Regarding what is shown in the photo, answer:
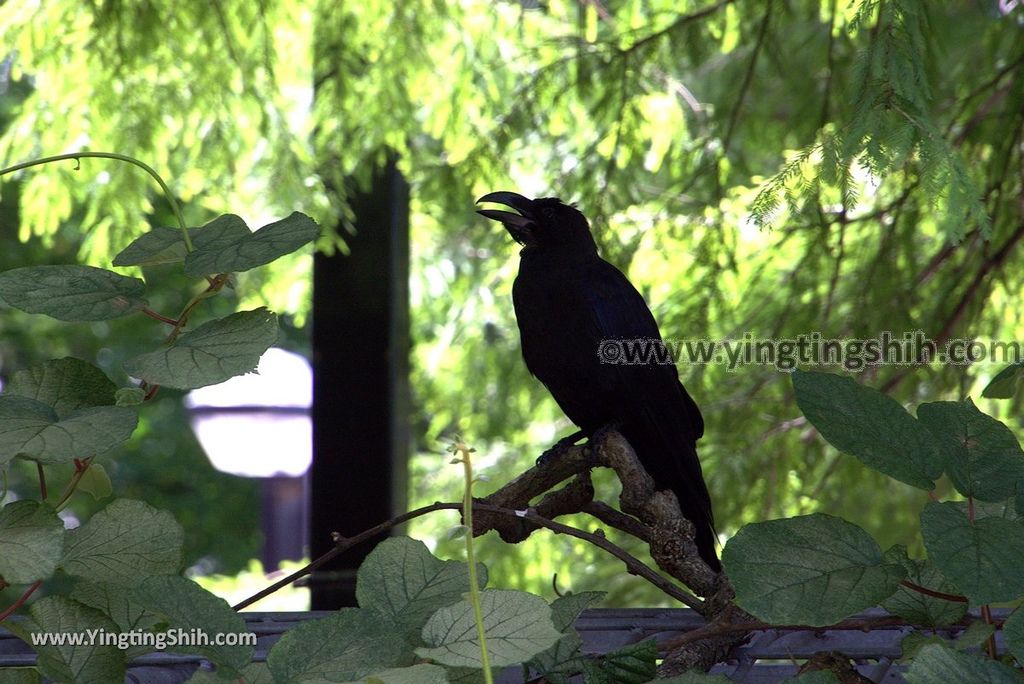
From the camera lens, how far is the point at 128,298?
929mm

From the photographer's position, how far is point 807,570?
0.86m

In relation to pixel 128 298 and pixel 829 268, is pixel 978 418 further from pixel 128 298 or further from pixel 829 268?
pixel 829 268

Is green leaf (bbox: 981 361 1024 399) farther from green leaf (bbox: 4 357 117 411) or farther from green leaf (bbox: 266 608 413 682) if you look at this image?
green leaf (bbox: 4 357 117 411)

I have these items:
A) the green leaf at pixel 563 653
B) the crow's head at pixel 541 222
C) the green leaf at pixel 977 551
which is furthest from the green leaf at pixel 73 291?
the crow's head at pixel 541 222

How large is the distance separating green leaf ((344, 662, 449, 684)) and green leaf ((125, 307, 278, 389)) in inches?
10.0

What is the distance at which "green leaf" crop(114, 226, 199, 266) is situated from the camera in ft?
3.20

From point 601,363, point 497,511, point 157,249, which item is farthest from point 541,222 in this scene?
point 157,249

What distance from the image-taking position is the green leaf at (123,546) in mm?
922

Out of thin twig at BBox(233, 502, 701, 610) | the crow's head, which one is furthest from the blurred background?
thin twig at BBox(233, 502, 701, 610)

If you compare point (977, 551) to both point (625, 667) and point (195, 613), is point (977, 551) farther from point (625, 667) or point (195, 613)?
point (195, 613)

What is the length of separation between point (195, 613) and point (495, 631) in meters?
0.23

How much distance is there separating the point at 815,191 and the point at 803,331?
1.28 meters

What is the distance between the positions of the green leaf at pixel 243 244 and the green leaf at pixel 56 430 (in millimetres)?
140

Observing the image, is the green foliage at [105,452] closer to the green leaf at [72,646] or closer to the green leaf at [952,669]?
the green leaf at [72,646]
